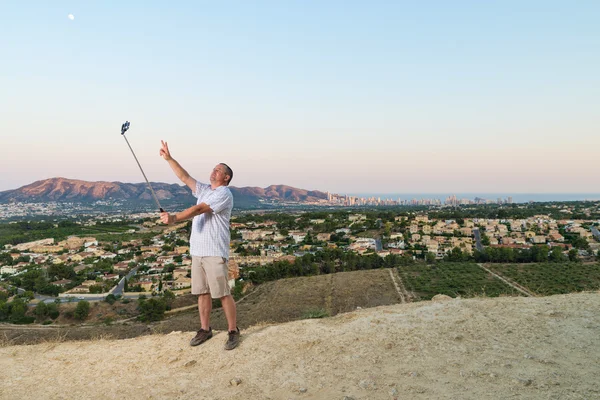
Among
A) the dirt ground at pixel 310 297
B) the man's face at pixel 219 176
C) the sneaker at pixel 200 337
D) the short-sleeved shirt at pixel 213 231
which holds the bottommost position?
the dirt ground at pixel 310 297

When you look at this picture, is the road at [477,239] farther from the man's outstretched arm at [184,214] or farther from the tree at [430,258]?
the man's outstretched arm at [184,214]

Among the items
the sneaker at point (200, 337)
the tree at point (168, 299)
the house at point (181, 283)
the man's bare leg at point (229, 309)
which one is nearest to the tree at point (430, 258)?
the house at point (181, 283)

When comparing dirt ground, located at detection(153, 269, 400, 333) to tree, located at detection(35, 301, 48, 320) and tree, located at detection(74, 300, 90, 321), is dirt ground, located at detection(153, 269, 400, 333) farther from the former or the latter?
tree, located at detection(35, 301, 48, 320)

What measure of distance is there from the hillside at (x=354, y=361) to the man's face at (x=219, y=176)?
206 cm

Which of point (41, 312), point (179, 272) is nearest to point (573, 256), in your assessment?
point (179, 272)

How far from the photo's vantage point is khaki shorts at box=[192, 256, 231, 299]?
14.1ft

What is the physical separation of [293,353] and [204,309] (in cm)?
131

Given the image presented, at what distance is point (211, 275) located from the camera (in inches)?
170

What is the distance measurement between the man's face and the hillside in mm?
2063

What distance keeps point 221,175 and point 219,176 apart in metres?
0.03

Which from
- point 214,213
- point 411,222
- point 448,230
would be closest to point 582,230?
point 448,230

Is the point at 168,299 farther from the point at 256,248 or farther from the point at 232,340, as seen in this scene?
the point at 232,340

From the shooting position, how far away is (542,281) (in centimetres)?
2800

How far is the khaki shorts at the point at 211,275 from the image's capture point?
169 inches
